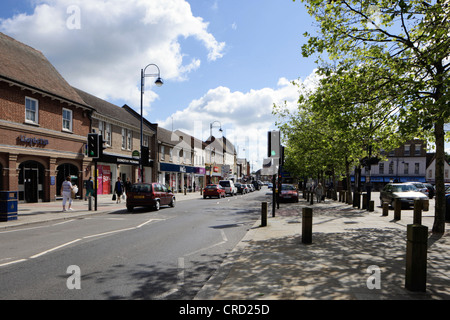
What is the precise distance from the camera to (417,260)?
14.4 feet

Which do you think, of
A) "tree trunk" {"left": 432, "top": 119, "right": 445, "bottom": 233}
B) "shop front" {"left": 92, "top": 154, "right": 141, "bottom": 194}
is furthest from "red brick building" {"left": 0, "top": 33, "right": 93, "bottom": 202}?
"tree trunk" {"left": 432, "top": 119, "right": 445, "bottom": 233}

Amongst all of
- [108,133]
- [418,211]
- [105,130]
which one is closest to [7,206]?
[418,211]

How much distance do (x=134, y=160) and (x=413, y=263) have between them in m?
29.3

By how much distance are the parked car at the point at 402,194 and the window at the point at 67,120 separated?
22128mm

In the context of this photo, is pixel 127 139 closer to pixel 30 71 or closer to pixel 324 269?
pixel 30 71

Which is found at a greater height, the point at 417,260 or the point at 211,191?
the point at 417,260

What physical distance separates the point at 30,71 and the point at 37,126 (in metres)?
4.16

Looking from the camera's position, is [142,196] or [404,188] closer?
[142,196]

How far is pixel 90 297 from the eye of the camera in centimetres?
418

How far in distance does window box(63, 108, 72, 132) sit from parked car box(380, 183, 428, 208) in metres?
22.1

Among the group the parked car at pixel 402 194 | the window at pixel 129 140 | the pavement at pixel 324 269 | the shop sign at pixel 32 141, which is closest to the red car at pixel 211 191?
the window at pixel 129 140

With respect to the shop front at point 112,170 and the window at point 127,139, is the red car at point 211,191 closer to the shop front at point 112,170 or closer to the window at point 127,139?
the shop front at point 112,170

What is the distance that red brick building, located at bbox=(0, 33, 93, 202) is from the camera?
1750cm
